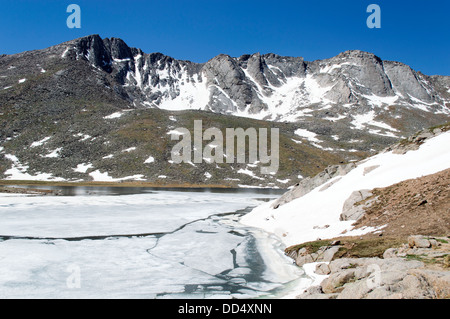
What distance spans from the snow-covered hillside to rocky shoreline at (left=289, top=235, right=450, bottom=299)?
5764 millimetres

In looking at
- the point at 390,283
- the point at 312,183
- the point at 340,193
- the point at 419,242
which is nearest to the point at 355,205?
the point at 340,193

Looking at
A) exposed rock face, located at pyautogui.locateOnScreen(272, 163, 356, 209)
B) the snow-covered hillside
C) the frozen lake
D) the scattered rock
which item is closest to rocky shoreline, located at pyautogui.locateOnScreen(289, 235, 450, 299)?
the scattered rock

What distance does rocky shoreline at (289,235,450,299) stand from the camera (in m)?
8.78

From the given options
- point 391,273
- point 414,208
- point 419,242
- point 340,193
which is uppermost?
point 340,193

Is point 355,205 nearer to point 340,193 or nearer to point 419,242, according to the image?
point 340,193

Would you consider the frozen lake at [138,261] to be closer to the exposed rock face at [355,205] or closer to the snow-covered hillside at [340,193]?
the snow-covered hillside at [340,193]

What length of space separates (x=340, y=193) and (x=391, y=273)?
19.1m

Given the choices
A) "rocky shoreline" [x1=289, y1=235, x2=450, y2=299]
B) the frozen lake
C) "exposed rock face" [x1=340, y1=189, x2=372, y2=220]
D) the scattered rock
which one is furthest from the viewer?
"exposed rock face" [x1=340, y1=189, x2=372, y2=220]

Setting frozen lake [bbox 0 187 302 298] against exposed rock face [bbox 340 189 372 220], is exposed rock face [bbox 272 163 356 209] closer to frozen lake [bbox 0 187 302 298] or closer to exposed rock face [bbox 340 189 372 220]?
frozen lake [bbox 0 187 302 298]

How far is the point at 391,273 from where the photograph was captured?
10188mm

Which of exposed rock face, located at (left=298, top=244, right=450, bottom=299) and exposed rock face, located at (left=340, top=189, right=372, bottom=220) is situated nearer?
exposed rock face, located at (left=298, top=244, right=450, bottom=299)

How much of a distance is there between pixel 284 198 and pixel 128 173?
104438 millimetres

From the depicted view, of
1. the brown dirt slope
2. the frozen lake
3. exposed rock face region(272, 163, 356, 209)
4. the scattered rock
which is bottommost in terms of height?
the frozen lake

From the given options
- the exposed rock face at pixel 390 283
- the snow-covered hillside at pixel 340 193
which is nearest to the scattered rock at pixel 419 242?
the exposed rock face at pixel 390 283
